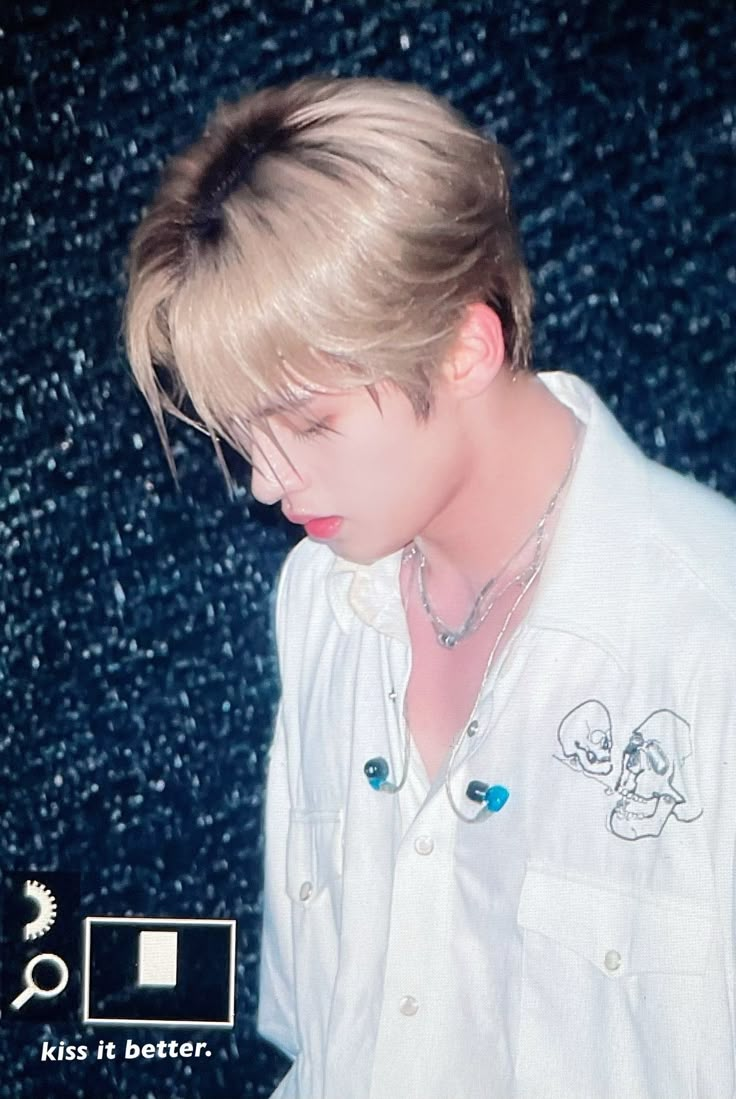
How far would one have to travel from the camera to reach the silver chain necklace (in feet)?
3.44

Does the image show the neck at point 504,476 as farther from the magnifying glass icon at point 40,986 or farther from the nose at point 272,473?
the magnifying glass icon at point 40,986

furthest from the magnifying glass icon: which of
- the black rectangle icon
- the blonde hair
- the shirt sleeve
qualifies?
the blonde hair

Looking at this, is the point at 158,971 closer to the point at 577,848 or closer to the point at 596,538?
the point at 577,848

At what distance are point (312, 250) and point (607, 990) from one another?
60 centimetres

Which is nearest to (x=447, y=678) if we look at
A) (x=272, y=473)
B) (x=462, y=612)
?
(x=462, y=612)

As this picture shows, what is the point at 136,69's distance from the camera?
129cm

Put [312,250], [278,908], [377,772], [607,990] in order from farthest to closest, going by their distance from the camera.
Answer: [278,908] → [377,772] → [607,990] → [312,250]

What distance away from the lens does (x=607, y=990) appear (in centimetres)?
100

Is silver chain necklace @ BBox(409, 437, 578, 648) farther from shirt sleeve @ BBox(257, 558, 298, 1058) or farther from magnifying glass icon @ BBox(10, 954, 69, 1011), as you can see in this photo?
magnifying glass icon @ BBox(10, 954, 69, 1011)

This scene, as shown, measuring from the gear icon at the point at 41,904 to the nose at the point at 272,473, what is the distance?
2.01ft

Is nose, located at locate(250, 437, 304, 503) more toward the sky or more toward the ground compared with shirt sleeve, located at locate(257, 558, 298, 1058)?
more toward the sky

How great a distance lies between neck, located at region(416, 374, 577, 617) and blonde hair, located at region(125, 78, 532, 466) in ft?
0.24

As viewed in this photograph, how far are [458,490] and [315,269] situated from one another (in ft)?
0.79

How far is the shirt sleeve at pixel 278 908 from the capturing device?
4.10 ft
